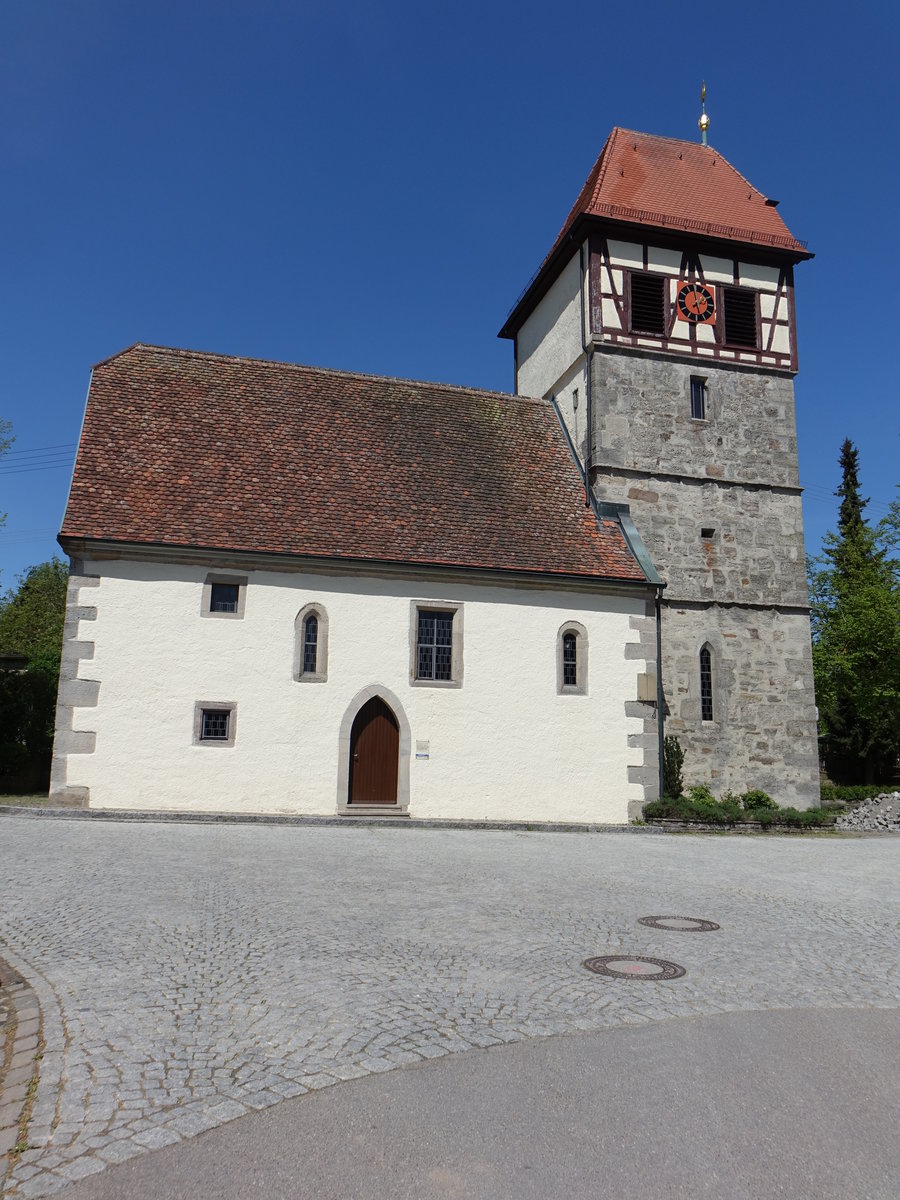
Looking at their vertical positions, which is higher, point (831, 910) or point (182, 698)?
point (182, 698)

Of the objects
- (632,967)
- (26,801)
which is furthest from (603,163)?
(632,967)

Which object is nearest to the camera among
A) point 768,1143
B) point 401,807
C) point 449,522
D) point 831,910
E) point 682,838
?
point 768,1143

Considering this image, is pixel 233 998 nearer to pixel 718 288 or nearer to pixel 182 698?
pixel 182 698

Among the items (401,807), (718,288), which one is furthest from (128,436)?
(718,288)

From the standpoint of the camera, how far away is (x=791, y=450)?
81.8 feet

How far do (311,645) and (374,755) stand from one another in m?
2.51

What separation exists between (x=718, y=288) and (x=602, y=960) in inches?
879

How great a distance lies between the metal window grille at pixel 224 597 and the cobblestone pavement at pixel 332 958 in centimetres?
627

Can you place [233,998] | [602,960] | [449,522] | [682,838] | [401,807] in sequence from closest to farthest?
[233,998] → [602,960] → [682,838] → [401,807] → [449,522]

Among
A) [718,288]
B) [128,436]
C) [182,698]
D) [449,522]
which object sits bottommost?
[182,698]

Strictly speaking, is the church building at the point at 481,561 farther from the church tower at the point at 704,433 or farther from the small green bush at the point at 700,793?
the small green bush at the point at 700,793

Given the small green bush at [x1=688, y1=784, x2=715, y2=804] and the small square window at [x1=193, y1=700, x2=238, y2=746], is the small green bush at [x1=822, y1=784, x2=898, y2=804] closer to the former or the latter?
the small green bush at [x1=688, y1=784, x2=715, y2=804]

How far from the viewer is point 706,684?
2297 cm

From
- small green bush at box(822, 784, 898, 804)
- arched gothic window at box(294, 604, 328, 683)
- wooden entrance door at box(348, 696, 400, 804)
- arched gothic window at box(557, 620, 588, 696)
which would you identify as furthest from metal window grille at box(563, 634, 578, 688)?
small green bush at box(822, 784, 898, 804)
